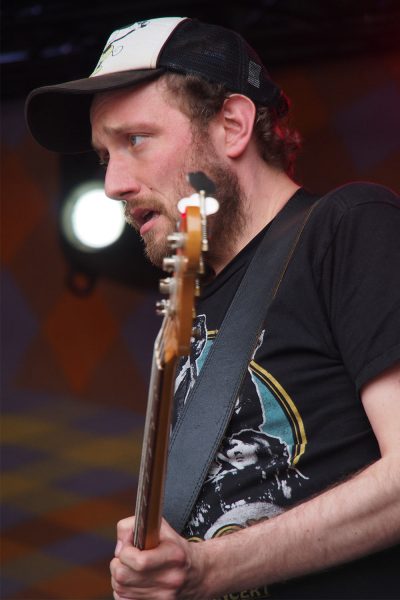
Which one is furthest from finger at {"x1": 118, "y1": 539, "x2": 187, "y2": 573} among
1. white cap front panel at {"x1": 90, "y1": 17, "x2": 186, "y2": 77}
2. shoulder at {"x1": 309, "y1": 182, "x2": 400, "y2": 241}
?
white cap front panel at {"x1": 90, "y1": 17, "x2": 186, "y2": 77}

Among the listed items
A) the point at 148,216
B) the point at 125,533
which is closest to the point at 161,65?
the point at 148,216

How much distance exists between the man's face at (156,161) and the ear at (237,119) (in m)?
0.07

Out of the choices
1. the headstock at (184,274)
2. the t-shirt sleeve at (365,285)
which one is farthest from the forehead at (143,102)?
the headstock at (184,274)

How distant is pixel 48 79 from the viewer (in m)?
4.34

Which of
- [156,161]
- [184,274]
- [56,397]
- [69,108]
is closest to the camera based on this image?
[184,274]

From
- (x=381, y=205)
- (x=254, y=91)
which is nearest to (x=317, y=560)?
(x=381, y=205)

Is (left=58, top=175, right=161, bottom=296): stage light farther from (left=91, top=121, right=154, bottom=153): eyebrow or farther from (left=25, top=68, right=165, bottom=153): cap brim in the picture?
(left=91, top=121, right=154, bottom=153): eyebrow

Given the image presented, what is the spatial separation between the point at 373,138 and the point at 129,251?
134 cm

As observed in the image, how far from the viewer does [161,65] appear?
192 cm

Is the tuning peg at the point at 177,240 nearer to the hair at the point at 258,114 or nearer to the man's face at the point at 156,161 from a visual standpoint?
the man's face at the point at 156,161

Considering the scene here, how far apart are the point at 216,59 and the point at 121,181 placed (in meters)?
0.34

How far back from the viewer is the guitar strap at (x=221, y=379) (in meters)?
1.67

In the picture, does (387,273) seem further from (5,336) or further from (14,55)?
(5,336)

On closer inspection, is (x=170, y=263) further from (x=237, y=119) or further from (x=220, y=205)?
(x=237, y=119)
